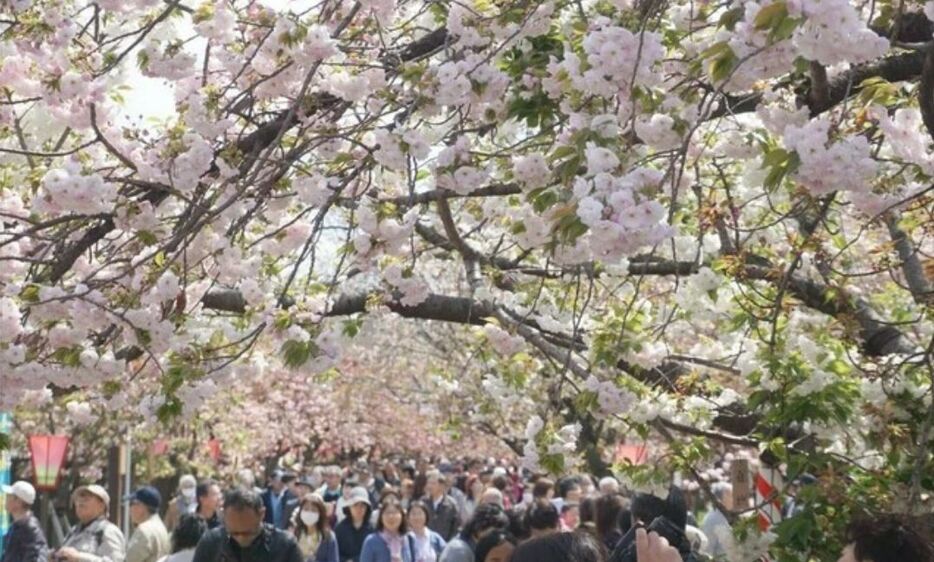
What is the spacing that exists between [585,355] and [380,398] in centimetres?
2938

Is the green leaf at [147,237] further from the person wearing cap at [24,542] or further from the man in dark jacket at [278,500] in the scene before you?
the man in dark jacket at [278,500]

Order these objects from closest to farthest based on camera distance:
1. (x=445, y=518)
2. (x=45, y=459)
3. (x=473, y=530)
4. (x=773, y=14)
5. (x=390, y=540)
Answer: (x=773, y=14)
(x=473, y=530)
(x=390, y=540)
(x=445, y=518)
(x=45, y=459)

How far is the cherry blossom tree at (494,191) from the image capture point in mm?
4820

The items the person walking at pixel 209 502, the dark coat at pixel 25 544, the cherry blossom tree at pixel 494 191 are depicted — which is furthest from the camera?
the person walking at pixel 209 502

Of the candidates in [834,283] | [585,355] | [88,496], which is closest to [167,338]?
[585,355]

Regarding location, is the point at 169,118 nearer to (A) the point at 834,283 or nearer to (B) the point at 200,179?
(B) the point at 200,179

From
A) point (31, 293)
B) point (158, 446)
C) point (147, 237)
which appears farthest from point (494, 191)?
point (158, 446)

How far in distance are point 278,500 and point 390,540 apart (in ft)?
24.7

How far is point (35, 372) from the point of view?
21.4 feet

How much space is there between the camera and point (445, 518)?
622 inches

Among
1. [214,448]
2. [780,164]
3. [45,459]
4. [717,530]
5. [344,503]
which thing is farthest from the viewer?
[214,448]

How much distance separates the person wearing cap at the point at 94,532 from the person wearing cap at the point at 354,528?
2.93 m

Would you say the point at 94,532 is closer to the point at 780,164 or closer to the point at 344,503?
the point at 344,503

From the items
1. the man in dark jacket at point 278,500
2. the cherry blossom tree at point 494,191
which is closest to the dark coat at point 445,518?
the man in dark jacket at point 278,500
